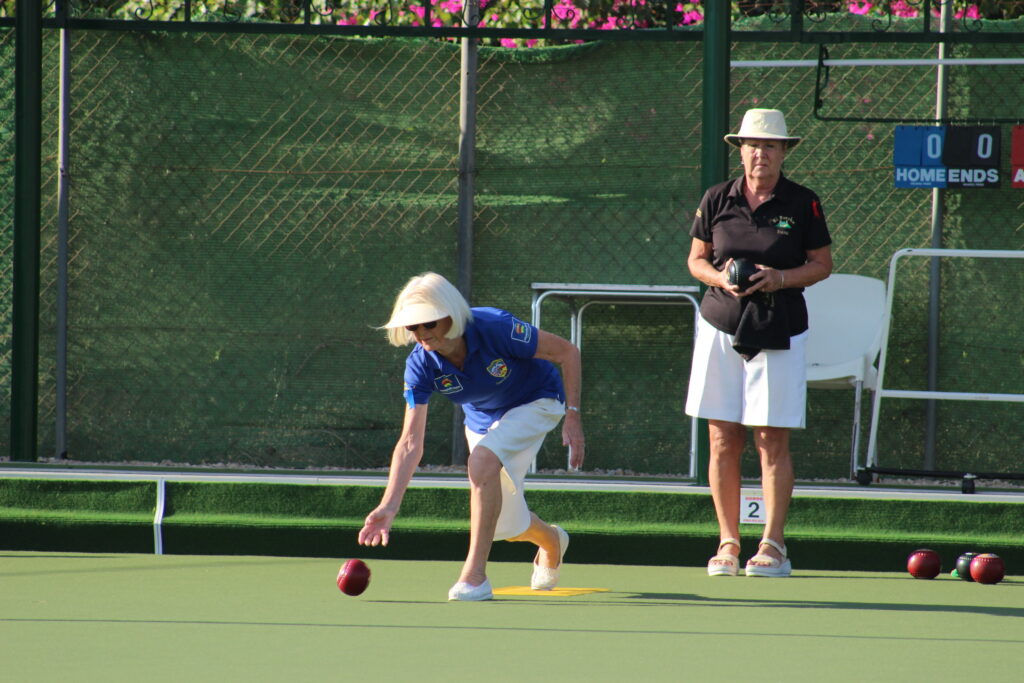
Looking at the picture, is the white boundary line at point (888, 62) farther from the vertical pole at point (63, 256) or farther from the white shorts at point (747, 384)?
the vertical pole at point (63, 256)

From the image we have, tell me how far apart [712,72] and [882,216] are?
1.53 m

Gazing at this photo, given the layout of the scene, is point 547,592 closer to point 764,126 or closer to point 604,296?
point 764,126

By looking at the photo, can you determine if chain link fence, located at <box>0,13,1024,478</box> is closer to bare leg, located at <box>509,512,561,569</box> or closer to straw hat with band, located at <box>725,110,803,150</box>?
straw hat with band, located at <box>725,110,803,150</box>

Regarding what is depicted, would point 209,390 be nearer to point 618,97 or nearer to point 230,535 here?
point 230,535

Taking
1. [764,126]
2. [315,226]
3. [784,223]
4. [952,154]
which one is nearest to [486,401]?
[784,223]

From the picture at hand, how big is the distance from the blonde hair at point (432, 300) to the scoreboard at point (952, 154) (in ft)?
10.3

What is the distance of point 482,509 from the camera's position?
407 centimetres

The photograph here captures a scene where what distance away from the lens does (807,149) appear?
256 inches

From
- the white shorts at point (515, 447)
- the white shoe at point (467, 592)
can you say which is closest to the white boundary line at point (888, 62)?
the white shorts at point (515, 447)

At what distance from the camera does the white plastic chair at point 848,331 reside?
6164 millimetres

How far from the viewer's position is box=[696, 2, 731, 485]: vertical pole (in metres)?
5.29

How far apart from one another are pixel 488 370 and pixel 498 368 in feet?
0.11

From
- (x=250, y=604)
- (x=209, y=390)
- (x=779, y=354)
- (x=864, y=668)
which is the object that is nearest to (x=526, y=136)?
(x=209, y=390)

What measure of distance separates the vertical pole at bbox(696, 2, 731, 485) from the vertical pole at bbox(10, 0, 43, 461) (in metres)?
2.65
